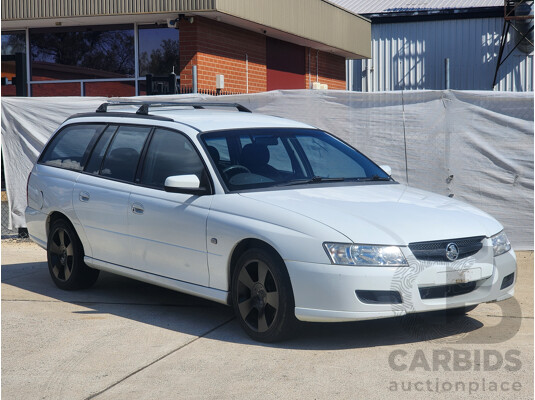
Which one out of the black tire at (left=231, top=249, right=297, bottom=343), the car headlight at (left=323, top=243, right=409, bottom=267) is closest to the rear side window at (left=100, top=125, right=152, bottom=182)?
the black tire at (left=231, top=249, right=297, bottom=343)

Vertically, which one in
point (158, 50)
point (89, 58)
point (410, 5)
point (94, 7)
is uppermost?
point (410, 5)

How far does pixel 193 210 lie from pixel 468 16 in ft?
83.2

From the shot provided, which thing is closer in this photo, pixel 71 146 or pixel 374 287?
A: pixel 374 287

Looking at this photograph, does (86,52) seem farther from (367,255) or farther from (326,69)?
(367,255)

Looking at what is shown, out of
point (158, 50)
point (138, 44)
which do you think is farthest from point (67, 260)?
point (138, 44)

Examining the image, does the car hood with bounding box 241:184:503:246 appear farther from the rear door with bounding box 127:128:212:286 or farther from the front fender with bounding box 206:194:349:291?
the rear door with bounding box 127:128:212:286

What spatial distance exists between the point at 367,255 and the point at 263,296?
0.88 m

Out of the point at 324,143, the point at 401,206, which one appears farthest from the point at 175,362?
the point at 324,143

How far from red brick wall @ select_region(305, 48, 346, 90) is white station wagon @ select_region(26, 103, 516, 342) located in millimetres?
15400

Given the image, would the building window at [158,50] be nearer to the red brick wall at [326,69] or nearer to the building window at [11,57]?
the building window at [11,57]

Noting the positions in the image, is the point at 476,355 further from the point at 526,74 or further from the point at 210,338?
the point at 526,74

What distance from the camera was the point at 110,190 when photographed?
761 cm

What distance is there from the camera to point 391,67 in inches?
1215

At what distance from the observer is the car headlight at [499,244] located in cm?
631
